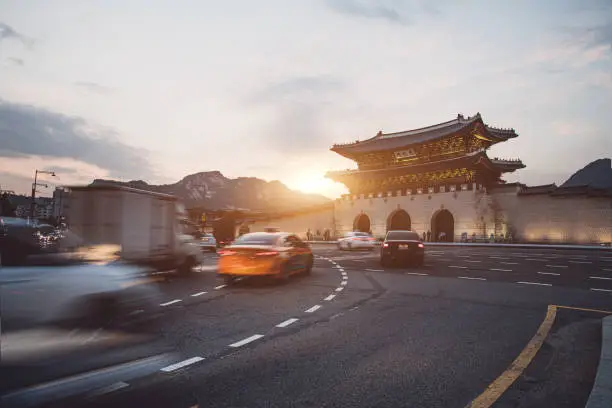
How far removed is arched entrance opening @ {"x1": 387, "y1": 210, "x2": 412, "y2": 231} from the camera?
1745 inches

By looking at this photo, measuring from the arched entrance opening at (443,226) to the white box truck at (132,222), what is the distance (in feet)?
109

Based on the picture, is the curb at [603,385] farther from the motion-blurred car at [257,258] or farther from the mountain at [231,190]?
the mountain at [231,190]

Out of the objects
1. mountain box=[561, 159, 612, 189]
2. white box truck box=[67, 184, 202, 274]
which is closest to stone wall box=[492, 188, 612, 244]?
white box truck box=[67, 184, 202, 274]

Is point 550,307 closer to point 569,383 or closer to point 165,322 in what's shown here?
point 569,383

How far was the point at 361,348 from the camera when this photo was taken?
489 cm

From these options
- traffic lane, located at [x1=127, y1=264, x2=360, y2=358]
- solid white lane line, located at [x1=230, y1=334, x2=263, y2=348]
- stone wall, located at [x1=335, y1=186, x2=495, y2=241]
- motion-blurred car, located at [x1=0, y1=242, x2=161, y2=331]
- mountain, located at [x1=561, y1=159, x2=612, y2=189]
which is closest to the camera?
motion-blurred car, located at [x1=0, y1=242, x2=161, y2=331]

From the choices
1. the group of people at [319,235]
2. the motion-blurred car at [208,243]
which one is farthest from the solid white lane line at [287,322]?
the group of people at [319,235]

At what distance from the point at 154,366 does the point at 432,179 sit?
40.6 metres

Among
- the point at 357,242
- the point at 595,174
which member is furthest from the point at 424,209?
the point at 595,174

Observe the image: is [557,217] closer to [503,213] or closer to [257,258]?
[503,213]

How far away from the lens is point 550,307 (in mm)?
7660

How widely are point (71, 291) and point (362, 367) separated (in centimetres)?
374

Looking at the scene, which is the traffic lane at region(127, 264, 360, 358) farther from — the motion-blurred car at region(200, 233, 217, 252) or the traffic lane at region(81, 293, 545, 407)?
the motion-blurred car at region(200, 233, 217, 252)

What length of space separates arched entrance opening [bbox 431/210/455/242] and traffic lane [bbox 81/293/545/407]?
35734 mm
